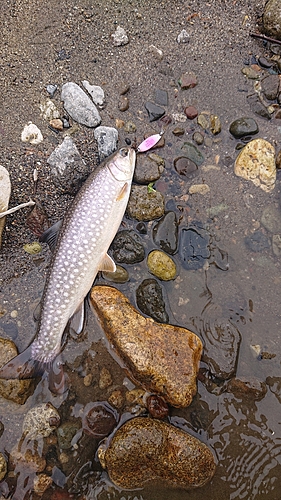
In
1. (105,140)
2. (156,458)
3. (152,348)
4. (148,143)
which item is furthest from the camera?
(148,143)

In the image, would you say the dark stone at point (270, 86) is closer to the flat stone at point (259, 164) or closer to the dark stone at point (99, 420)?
the flat stone at point (259, 164)

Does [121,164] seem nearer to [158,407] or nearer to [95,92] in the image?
[95,92]

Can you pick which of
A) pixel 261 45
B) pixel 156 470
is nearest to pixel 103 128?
pixel 261 45

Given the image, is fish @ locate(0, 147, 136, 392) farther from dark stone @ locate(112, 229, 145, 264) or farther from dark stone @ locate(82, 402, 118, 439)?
dark stone @ locate(82, 402, 118, 439)

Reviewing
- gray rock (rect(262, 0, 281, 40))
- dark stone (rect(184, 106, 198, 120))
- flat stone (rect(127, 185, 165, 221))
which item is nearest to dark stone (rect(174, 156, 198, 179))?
flat stone (rect(127, 185, 165, 221))

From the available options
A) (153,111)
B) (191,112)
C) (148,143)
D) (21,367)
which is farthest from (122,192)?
(21,367)
